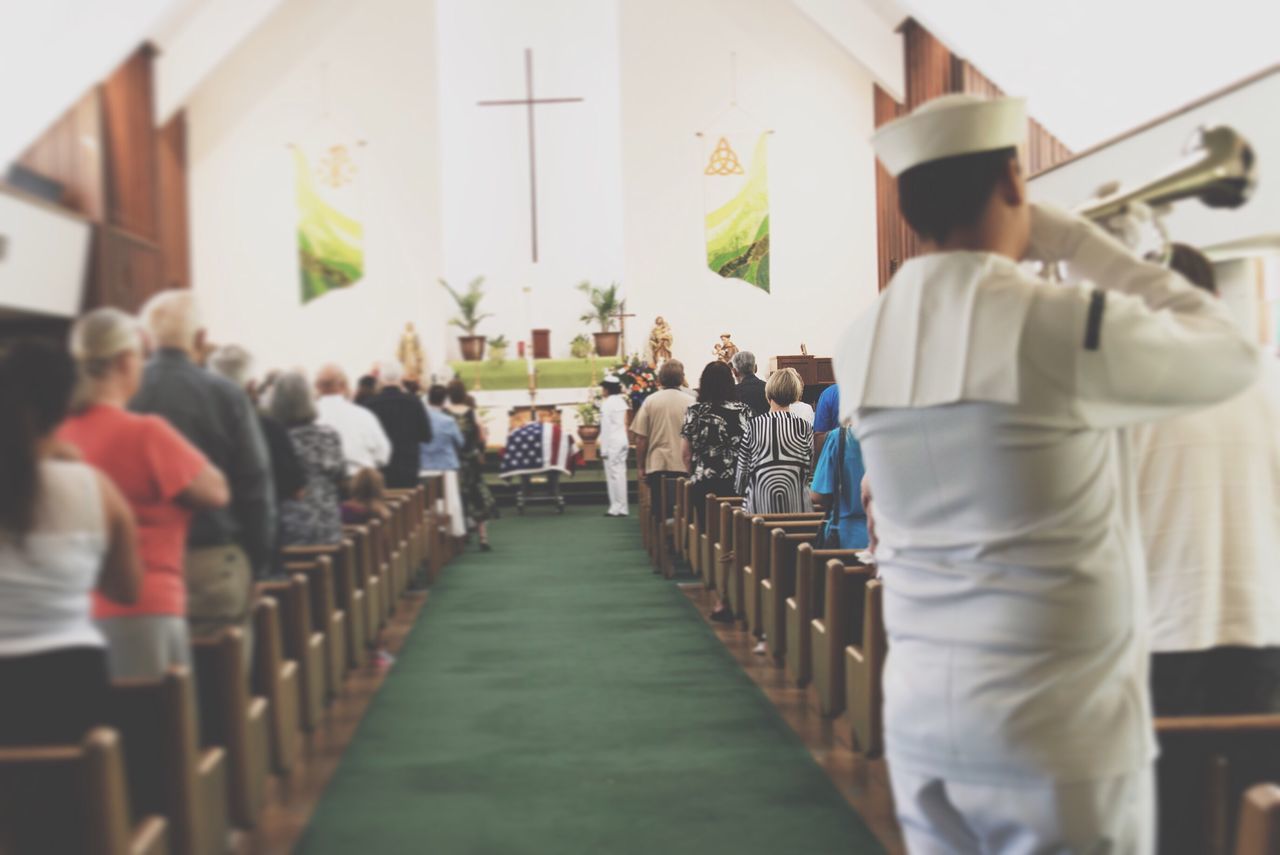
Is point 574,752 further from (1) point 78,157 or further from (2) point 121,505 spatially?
(1) point 78,157

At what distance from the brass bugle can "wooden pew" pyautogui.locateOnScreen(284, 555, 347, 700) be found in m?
3.18

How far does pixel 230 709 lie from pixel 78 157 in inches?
454

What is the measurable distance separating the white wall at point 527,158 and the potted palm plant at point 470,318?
210mm

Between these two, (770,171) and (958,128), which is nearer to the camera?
(958,128)

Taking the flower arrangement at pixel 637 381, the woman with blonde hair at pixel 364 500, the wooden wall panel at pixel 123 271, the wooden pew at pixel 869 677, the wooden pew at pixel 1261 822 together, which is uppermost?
the wooden wall panel at pixel 123 271

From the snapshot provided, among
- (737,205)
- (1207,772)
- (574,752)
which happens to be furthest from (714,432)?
(737,205)

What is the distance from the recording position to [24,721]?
2258 millimetres

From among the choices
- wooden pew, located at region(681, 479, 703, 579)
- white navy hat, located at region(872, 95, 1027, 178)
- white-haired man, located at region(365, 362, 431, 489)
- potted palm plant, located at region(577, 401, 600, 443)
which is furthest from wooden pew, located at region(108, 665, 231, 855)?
potted palm plant, located at region(577, 401, 600, 443)

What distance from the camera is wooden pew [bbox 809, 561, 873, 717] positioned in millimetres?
3701

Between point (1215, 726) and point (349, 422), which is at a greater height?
point (349, 422)

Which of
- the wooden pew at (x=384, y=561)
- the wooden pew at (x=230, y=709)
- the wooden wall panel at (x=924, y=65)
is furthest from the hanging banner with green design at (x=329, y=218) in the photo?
the wooden pew at (x=230, y=709)

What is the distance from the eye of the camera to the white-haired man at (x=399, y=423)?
7027mm

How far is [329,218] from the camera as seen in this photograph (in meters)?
15.8

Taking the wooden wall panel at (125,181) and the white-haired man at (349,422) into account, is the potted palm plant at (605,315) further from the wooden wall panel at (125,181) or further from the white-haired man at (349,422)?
the white-haired man at (349,422)
